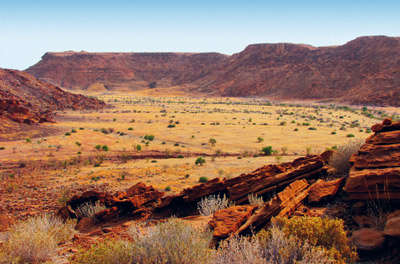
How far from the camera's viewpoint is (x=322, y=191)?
6.37 metres

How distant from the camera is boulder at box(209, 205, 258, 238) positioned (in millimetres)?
5391

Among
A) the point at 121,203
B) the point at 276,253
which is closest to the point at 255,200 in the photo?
the point at 276,253

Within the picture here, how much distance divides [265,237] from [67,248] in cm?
411

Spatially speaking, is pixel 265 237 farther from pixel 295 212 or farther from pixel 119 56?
pixel 119 56

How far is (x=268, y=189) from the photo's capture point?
24.0ft

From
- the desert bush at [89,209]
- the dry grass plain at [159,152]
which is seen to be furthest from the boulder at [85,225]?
the dry grass plain at [159,152]

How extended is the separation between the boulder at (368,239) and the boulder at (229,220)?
1904mm

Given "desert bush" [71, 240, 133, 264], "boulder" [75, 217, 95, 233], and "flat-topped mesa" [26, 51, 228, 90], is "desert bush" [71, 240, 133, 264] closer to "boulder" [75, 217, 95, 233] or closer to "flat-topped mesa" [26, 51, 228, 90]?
"boulder" [75, 217, 95, 233]

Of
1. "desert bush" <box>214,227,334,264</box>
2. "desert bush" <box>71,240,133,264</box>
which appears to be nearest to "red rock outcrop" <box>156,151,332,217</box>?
"desert bush" <box>214,227,334,264</box>

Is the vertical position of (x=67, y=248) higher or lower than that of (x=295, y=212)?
lower

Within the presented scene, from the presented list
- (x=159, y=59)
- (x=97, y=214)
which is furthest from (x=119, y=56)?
(x=97, y=214)

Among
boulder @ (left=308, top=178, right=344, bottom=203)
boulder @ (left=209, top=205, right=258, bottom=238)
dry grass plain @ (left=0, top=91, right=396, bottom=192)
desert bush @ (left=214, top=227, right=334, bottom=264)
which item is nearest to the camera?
desert bush @ (left=214, top=227, right=334, bottom=264)

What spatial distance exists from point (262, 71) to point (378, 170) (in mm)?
101285

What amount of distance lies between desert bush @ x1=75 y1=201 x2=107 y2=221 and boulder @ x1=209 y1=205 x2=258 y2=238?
3.87 m
